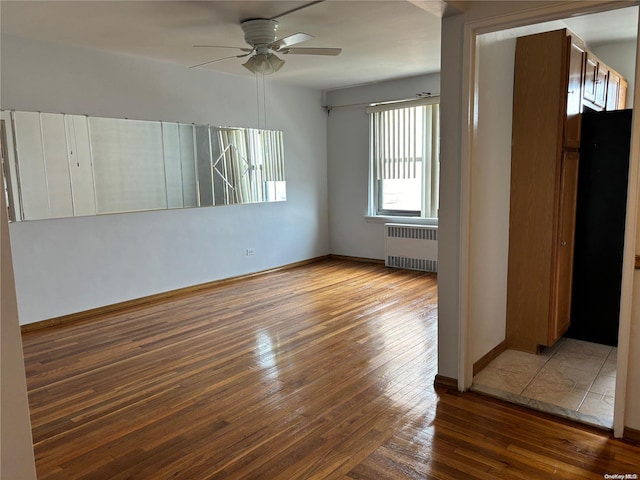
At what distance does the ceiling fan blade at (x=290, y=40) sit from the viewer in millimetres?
3466

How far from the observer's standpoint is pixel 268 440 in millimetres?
2402

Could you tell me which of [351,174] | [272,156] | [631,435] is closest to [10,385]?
[631,435]

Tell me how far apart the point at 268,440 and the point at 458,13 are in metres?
2.48

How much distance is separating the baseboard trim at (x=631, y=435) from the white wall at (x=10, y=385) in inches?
99.7

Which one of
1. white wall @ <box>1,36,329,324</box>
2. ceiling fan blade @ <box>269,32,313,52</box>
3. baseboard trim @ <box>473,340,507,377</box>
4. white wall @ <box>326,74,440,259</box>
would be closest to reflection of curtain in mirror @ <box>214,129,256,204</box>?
white wall @ <box>1,36,329,324</box>

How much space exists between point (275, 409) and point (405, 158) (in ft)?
15.0

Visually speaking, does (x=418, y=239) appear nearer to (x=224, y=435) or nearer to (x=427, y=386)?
(x=427, y=386)

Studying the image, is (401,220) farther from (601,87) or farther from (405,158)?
(601,87)

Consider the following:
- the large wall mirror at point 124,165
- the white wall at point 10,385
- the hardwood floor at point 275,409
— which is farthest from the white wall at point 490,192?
the large wall mirror at point 124,165

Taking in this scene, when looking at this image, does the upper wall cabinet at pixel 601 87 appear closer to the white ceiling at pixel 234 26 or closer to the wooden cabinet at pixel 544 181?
the wooden cabinet at pixel 544 181

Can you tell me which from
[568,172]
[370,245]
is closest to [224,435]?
[568,172]

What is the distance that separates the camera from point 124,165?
15.7ft

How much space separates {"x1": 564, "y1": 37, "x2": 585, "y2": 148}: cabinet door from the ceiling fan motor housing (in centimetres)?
212

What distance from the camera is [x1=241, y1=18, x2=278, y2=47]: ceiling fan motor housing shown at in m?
3.64
